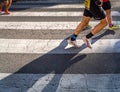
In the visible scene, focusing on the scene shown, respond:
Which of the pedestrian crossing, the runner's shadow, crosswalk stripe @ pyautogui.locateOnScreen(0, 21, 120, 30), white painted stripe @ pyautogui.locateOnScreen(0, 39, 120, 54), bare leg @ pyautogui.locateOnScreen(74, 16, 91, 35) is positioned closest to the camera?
the pedestrian crossing

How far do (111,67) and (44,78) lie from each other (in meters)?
1.17

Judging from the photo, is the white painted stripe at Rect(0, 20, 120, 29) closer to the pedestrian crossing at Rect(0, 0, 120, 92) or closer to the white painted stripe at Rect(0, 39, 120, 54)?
the pedestrian crossing at Rect(0, 0, 120, 92)

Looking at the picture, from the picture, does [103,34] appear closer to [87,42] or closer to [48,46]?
[87,42]

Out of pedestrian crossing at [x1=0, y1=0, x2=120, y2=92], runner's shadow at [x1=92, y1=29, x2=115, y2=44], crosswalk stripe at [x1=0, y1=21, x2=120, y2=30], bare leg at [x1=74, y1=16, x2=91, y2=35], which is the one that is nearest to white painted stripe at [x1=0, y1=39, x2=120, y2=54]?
pedestrian crossing at [x1=0, y1=0, x2=120, y2=92]

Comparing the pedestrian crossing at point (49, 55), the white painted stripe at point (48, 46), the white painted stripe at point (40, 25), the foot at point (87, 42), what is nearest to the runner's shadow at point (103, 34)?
the pedestrian crossing at point (49, 55)

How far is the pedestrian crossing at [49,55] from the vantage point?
498cm

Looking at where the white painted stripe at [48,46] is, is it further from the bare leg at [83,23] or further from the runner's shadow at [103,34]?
the bare leg at [83,23]

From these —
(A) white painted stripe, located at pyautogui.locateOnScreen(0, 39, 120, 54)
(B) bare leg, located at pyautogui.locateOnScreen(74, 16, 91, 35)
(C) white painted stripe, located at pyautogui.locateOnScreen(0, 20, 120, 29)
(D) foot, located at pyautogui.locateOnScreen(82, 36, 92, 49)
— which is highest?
(B) bare leg, located at pyautogui.locateOnScreen(74, 16, 91, 35)

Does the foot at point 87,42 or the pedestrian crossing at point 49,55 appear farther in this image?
the foot at point 87,42

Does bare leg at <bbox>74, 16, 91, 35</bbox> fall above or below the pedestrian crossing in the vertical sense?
above

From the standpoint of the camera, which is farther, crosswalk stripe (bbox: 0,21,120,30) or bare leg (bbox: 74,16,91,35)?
crosswalk stripe (bbox: 0,21,120,30)

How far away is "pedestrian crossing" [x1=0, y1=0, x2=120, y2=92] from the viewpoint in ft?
16.4

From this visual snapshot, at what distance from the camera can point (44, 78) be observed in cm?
513

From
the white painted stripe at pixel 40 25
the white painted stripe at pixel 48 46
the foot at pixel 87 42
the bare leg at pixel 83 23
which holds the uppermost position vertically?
the bare leg at pixel 83 23
